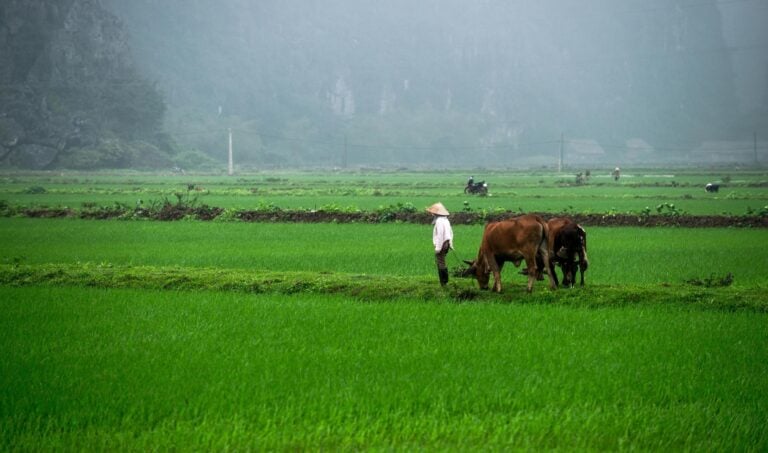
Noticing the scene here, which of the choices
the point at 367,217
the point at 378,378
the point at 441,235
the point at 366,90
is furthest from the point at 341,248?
the point at 366,90

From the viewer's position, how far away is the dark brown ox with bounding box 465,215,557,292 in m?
11.0

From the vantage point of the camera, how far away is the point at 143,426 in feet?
20.2

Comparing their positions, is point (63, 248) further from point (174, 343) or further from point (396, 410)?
point (396, 410)

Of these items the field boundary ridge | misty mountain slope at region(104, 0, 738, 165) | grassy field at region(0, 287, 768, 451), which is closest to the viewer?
grassy field at region(0, 287, 768, 451)

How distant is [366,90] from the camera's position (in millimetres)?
165000

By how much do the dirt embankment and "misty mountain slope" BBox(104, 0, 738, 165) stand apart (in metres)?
96.9

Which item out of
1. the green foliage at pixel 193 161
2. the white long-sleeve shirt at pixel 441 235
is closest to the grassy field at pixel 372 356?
the white long-sleeve shirt at pixel 441 235

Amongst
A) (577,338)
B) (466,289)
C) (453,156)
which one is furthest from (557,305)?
(453,156)

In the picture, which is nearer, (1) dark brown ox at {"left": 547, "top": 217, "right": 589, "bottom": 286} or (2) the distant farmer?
(2) the distant farmer

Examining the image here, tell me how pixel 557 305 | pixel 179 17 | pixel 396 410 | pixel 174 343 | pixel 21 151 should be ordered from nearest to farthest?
pixel 396 410
pixel 174 343
pixel 557 305
pixel 21 151
pixel 179 17

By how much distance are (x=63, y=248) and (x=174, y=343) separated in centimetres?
1038

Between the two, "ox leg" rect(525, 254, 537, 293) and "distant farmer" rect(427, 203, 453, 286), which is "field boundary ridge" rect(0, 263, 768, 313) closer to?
"ox leg" rect(525, 254, 537, 293)

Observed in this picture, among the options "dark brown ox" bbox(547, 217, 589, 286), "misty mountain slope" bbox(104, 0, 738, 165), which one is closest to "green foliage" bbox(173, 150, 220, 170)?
"misty mountain slope" bbox(104, 0, 738, 165)

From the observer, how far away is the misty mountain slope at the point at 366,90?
143m
